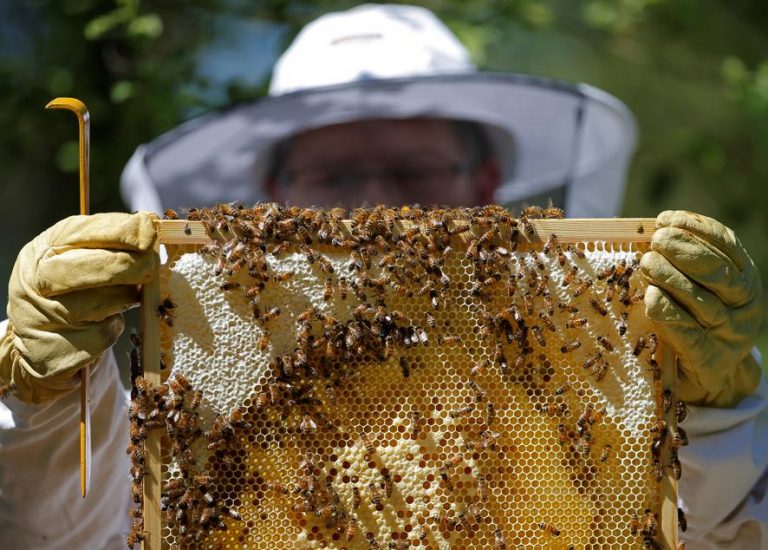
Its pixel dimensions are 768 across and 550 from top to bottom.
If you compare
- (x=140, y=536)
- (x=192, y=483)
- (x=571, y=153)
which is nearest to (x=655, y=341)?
(x=192, y=483)

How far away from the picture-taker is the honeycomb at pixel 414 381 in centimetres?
233

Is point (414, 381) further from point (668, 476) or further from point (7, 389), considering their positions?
point (7, 389)

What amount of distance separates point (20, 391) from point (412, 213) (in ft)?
3.91

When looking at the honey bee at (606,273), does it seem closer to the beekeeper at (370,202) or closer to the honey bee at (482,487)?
the beekeeper at (370,202)

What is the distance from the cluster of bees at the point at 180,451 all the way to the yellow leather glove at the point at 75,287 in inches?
7.4

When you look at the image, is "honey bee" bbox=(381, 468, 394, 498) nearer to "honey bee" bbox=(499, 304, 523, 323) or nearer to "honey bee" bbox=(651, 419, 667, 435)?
"honey bee" bbox=(499, 304, 523, 323)

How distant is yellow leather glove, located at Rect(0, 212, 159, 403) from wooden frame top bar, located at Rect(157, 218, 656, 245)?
0.07 metres

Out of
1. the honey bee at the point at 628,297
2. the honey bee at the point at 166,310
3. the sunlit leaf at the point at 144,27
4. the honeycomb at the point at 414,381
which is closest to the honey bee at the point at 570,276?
the honeycomb at the point at 414,381

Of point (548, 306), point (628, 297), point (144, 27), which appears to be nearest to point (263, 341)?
point (548, 306)

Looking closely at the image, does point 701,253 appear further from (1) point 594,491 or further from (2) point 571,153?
(2) point 571,153

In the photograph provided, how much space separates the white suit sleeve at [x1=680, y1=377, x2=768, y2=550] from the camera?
2572mm

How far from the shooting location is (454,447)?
236cm

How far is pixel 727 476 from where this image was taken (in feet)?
8.55

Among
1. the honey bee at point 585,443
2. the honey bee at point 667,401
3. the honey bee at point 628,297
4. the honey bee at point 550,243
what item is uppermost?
the honey bee at point 550,243
